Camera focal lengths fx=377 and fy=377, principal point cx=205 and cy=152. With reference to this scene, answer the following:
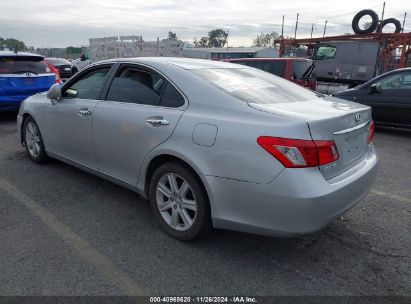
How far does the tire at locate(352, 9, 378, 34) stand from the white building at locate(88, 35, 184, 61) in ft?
59.3

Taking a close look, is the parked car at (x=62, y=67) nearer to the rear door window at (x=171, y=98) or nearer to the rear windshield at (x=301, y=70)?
the rear windshield at (x=301, y=70)

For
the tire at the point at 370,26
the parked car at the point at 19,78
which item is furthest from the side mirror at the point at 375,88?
the tire at the point at 370,26

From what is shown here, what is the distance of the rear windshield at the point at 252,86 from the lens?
308cm

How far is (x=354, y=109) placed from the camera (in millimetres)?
3109

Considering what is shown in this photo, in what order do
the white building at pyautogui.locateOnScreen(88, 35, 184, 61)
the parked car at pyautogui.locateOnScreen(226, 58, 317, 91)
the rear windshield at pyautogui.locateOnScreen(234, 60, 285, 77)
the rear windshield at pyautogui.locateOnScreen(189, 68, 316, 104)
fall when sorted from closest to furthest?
the rear windshield at pyautogui.locateOnScreen(189, 68, 316, 104) → the parked car at pyautogui.locateOnScreen(226, 58, 317, 91) → the rear windshield at pyautogui.locateOnScreen(234, 60, 285, 77) → the white building at pyautogui.locateOnScreen(88, 35, 184, 61)

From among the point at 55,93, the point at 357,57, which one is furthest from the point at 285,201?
the point at 357,57

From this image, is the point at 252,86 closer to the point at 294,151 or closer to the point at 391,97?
the point at 294,151

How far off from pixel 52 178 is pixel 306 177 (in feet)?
11.1

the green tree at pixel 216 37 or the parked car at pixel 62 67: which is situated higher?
the green tree at pixel 216 37

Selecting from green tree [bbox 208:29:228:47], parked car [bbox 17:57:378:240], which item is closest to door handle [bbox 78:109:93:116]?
parked car [bbox 17:57:378:240]

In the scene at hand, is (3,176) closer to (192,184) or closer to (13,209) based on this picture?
(13,209)

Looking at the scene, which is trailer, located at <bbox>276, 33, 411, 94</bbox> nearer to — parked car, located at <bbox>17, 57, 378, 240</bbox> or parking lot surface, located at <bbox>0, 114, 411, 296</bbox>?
parking lot surface, located at <bbox>0, 114, 411, 296</bbox>

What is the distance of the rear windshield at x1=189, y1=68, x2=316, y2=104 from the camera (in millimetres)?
3082

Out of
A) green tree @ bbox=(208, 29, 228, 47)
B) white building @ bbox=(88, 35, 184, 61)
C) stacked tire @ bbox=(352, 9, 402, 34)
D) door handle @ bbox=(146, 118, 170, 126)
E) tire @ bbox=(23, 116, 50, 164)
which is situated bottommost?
tire @ bbox=(23, 116, 50, 164)
